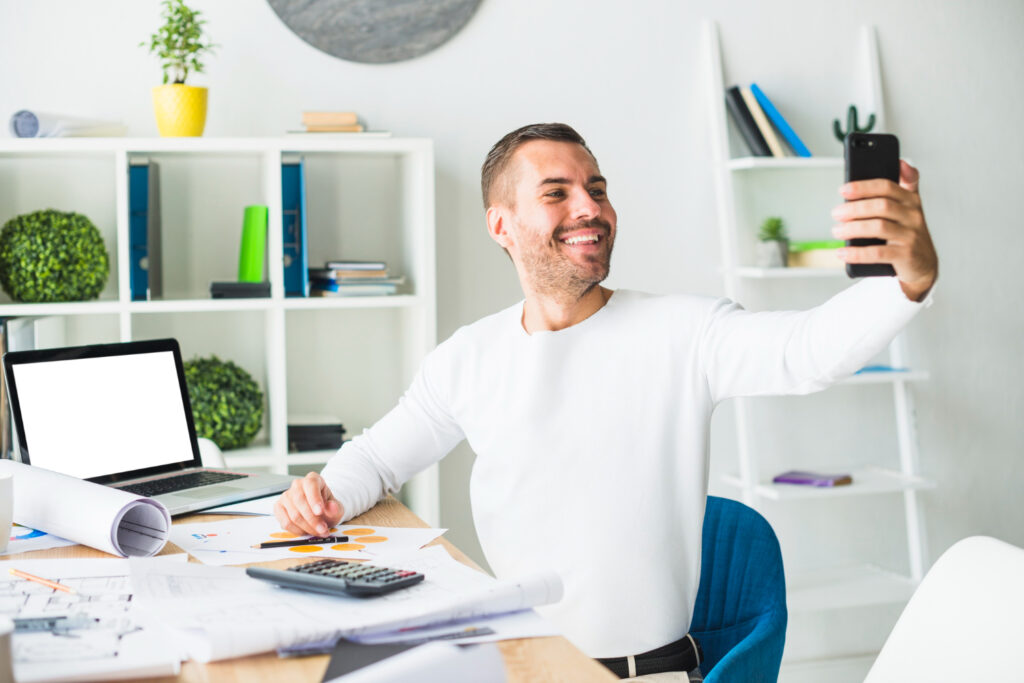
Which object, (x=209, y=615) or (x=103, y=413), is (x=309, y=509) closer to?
(x=209, y=615)

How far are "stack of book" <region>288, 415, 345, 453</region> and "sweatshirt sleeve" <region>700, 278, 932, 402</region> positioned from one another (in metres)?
1.22

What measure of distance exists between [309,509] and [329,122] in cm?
143

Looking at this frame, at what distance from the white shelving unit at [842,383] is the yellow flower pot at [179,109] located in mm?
1475

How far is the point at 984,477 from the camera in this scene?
330cm

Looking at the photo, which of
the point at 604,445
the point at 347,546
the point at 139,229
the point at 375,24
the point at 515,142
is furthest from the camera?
the point at 375,24

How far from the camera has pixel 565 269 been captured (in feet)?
5.46

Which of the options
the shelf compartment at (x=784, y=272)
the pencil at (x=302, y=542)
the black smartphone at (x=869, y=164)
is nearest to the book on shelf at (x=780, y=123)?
the shelf compartment at (x=784, y=272)

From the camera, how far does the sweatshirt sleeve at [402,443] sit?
1526 millimetres

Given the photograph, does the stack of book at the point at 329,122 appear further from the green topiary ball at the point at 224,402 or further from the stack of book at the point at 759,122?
the stack of book at the point at 759,122

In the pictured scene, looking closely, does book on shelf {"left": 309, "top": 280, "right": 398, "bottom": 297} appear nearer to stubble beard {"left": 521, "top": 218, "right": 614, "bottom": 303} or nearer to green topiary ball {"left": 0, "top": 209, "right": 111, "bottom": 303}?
green topiary ball {"left": 0, "top": 209, "right": 111, "bottom": 303}

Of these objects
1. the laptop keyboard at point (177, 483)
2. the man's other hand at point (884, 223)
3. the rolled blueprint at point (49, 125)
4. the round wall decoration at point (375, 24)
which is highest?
the round wall decoration at point (375, 24)

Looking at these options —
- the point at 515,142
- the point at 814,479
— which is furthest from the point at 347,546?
A: the point at 814,479

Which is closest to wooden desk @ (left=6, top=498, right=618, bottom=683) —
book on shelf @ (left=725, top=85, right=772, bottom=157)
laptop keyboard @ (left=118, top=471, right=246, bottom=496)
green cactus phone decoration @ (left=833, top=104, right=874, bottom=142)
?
laptop keyboard @ (left=118, top=471, right=246, bottom=496)

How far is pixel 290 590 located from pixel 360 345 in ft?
6.02
